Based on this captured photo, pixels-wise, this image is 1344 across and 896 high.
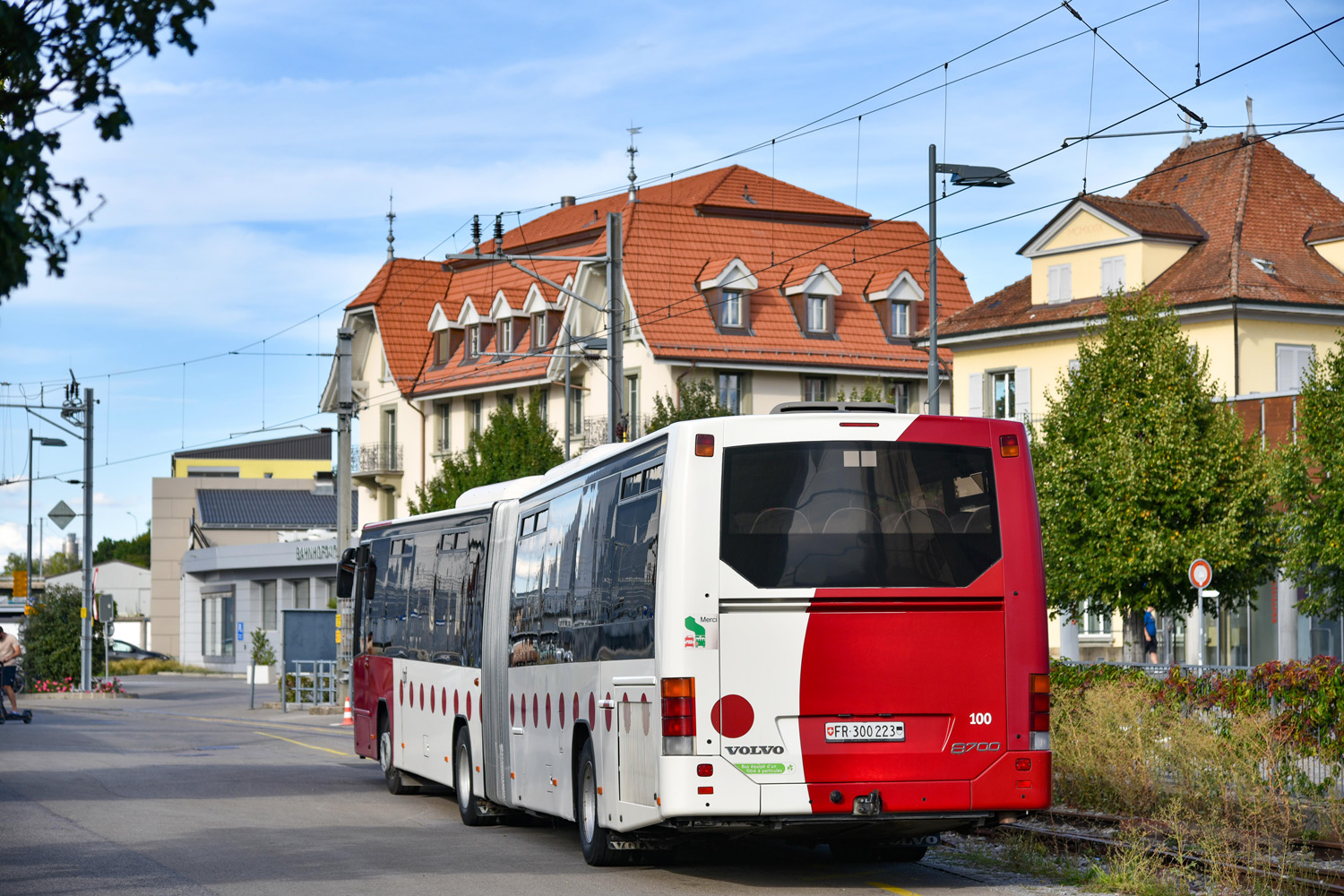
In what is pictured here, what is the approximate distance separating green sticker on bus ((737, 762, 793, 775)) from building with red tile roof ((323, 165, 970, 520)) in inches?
1661

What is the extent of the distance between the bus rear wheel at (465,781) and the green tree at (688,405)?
3173cm

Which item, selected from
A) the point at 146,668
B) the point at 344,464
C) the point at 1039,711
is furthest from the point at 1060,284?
the point at 146,668

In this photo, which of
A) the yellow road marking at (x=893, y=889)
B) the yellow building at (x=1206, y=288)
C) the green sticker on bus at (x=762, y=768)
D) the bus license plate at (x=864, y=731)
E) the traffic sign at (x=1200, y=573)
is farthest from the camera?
the yellow building at (x=1206, y=288)

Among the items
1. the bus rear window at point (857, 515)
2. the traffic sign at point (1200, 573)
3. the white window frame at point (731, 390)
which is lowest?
the traffic sign at point (1200, 573)

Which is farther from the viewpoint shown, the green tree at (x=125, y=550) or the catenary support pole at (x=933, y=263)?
the green tree at (x=125, y=550)

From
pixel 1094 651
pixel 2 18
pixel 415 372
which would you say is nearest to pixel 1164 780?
pixel 2 18

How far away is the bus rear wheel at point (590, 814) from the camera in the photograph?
13.8 metres

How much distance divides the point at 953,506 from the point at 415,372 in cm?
6076

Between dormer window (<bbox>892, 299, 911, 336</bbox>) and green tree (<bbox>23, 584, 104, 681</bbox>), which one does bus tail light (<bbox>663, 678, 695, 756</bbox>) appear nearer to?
green tree (<bbox>23, 584, 104, 681</bbox>)

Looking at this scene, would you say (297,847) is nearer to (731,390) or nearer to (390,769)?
(390,769)

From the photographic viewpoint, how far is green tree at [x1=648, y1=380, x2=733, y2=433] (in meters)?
52.0

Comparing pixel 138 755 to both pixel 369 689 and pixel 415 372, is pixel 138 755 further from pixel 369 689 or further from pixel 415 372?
pixel 415 372

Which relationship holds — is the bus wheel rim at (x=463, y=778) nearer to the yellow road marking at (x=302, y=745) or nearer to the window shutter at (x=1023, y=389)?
the yellow road marking at (x=302, y=745)

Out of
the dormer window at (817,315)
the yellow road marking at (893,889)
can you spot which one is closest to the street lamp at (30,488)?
the dormer window at (817,315)
